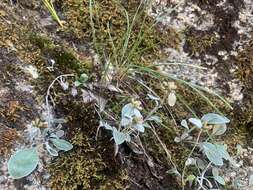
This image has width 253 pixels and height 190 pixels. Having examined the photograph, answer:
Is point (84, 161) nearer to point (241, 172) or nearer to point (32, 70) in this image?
point (32, 70)

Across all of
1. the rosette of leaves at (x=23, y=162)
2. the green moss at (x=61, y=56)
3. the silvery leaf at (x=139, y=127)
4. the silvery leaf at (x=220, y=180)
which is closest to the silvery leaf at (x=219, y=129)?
the silvery leaf at (x=220, y=180)

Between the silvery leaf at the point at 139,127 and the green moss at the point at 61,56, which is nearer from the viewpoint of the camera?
the silvery leaf at the point at 139,127

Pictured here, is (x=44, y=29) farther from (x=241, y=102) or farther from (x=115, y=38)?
(x=241, y=102)

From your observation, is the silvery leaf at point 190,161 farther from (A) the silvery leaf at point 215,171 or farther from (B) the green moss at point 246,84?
(B) the green moss at point 246,84

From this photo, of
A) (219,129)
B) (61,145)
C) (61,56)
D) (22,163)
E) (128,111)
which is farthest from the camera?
(61,56)

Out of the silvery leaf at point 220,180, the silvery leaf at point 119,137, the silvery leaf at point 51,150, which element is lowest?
the silvery leaf at point 220,180

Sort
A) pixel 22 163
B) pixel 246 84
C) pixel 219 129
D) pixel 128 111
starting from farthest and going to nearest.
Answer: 1. pixel 246 84
2. pixel 219 129
3. pixel 128 111
4. pixel 22 163

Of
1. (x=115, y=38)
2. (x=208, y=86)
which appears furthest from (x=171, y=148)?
(x=115, y=38)

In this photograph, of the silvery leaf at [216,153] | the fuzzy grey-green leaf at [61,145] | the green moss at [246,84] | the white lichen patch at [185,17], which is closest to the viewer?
the fuzzy grey-green leaf at [61,145]

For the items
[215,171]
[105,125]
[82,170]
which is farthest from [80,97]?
[215,171]
